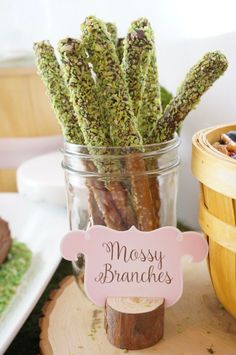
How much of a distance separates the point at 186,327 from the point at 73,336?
15 cm

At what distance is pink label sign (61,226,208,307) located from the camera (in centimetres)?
60

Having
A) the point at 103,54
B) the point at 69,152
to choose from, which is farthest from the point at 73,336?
the point at 103,54

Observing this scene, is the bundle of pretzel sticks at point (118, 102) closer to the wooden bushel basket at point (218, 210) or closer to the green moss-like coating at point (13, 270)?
the wooden bushel basket at point (218, 210)

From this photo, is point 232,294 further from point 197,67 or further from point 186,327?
point 197,67

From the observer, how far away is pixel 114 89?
567mm

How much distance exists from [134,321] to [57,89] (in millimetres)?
298

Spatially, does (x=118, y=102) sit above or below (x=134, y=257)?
above

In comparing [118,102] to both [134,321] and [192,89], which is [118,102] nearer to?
[192,89]

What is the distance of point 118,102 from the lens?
570 millimetres

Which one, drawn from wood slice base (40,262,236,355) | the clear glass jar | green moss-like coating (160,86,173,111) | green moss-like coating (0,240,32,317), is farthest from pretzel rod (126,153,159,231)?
green moss-like coating (160,86,173,111)

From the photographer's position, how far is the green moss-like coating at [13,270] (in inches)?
32.8

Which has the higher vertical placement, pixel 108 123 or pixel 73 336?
pixel 108 123

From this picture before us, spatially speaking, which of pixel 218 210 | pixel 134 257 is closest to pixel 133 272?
pixel 134 257

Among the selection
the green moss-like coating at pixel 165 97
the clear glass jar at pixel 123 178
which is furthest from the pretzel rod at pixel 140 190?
the green moss-like coating at pixel 165 97
